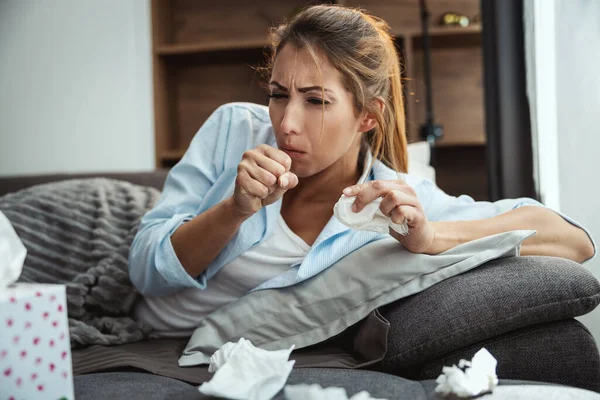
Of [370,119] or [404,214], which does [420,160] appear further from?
[404,214]

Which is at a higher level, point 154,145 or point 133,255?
point 154,145

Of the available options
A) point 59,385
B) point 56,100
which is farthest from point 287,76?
point 56,100

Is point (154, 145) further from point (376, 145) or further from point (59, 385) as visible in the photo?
point (59, 385)

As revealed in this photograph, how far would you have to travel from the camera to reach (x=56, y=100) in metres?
3.00

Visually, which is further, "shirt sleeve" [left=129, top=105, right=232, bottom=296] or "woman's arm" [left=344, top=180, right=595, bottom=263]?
"shirt sleeve" [left=129, top=105, right=232, bottom=296]

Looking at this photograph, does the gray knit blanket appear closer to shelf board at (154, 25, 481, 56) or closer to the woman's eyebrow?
the woman's eyebrow

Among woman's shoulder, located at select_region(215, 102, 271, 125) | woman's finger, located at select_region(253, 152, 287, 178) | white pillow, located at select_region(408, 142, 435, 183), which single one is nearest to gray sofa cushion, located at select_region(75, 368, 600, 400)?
woman's finger, located at select_region(253, 152, 287, 178)

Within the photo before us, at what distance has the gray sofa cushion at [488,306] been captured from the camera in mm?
1015

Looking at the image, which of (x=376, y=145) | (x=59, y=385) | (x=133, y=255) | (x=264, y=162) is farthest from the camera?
(x=376, y=145)

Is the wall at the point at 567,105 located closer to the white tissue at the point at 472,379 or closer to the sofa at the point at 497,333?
the sofa at the point at 497,333

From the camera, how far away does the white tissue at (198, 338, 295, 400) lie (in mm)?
810

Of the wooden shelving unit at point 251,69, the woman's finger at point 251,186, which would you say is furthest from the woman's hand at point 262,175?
the wooden shelving unit at point 251,69

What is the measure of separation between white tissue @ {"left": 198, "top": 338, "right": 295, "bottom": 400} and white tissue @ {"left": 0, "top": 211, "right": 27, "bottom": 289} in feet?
0.90

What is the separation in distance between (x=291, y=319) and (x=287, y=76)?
18.0 inches
